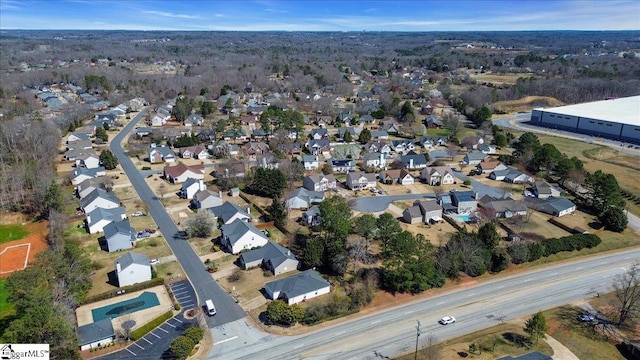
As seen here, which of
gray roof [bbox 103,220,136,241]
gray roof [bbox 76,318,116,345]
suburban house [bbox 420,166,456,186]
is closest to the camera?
gray roof [bbox 76,318,116,345]

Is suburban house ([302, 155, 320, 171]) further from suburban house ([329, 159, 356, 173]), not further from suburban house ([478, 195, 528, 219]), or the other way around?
suburban house ([478, 195, 528, 219])

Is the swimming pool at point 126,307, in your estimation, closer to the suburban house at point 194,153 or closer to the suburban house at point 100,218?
the suburban house at point 100,218

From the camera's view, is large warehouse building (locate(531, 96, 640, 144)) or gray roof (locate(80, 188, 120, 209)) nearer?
gray roof (locate(80, 188, 120, 209))

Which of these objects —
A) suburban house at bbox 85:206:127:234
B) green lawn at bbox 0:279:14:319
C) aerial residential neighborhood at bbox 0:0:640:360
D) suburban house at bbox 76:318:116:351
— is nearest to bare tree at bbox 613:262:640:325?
aerial residential neighborhood at bbox 0:0:640:360

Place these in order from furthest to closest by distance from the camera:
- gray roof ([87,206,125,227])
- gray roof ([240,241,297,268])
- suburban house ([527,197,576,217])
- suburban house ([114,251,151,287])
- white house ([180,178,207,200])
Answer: white house ([180,178,207,200])
suburban house ([527,197,576,217])
gray roof ([87,206,125,227])
gray roof ([240,241,297,268])
suburban house ([114,251,151,287])

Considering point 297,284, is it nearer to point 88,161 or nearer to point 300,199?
point 300,199

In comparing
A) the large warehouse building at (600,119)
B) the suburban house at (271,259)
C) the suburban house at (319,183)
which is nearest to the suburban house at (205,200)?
the suburban house at (319,183)
